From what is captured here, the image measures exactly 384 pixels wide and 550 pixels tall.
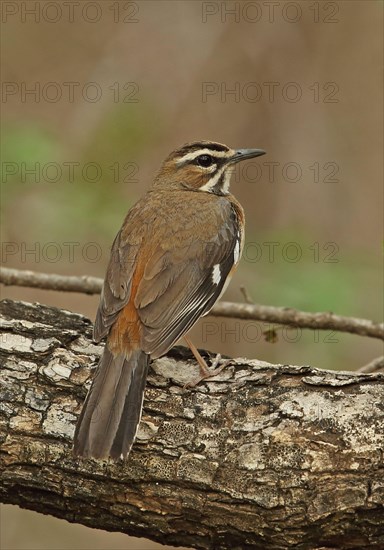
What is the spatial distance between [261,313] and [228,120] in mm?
5023

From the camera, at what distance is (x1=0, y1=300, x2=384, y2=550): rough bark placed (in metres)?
4.18

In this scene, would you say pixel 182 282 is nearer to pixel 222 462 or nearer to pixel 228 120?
pixel 222 462

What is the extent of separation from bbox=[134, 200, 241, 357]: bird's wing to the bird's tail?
18 centimetres

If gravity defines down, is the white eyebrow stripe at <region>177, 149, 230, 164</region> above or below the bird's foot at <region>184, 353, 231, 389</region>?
above

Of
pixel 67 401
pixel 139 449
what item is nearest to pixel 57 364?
pixel 67 401

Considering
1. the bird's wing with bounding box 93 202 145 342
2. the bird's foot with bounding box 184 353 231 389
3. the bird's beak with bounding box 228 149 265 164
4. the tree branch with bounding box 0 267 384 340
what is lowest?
the bird's foot with bounding box 184 353 231 389

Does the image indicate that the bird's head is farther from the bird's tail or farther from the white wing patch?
the bird's tail

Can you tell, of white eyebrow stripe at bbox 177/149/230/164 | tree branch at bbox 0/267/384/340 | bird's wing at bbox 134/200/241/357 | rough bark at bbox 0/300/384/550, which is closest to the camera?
rough bark at bbox 0/300/384/550

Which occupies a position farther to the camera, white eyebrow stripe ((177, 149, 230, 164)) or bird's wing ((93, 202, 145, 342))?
white eyebrow stripe ((177, 149, 230, 164))

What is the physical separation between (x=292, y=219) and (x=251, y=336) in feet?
4.53

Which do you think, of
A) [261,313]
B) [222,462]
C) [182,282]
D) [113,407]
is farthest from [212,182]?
[222,462]

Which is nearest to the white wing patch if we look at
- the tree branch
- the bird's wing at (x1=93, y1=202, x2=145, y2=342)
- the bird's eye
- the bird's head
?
the bird's wing at (x1=93, y1=202, x2=145, y2=342)

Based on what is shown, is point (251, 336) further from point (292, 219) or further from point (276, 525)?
point (276, 525)

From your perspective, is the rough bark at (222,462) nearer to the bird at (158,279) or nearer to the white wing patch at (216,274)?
the bird at (158,279)
